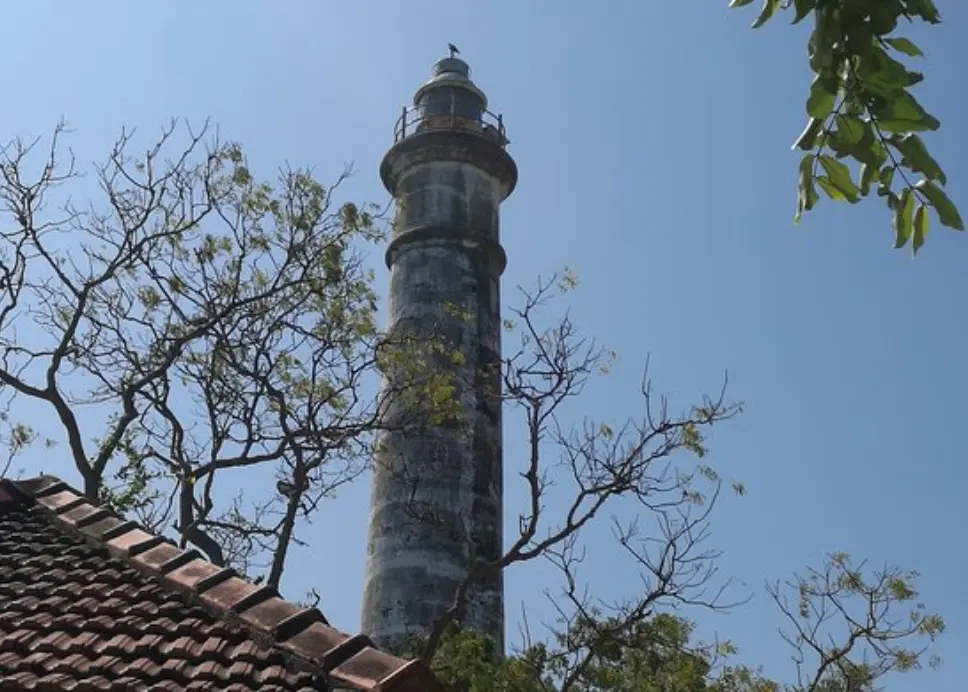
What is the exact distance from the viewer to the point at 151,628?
209 inches

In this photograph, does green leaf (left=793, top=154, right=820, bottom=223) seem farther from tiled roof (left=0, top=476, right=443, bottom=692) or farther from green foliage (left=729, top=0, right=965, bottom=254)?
tiled roof (left=0, top=476, right=443, bottom=692)

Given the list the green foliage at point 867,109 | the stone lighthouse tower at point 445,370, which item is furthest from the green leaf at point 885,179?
the stone lighthouse tower at point 445,370

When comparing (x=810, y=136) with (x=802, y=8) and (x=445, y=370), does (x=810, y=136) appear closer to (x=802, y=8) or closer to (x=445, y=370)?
(x=802, y=8)

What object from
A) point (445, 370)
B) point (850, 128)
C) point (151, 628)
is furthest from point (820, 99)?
point (445, 370)

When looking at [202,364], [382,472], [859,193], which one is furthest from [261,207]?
[859,193]

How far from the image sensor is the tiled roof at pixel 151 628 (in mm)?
4879

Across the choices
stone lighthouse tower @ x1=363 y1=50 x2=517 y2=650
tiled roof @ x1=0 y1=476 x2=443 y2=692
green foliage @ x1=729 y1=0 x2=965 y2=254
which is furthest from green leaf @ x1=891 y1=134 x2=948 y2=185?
stone lighthouse tower @ x1=363 y1=50 x2=517 y2=650

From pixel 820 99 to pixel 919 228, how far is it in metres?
0.33

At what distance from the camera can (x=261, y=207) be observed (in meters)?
12.7

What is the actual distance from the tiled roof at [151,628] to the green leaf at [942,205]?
319 cm

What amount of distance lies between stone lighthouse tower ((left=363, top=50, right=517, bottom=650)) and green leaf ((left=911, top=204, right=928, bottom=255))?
1243cm

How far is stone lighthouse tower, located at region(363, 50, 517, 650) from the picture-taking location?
48.9ft

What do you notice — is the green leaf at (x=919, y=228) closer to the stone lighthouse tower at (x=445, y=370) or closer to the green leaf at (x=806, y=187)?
the green leaf at (x=806, y=187)

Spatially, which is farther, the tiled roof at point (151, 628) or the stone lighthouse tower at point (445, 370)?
the stone lighthouse tower at point (445, 370)
